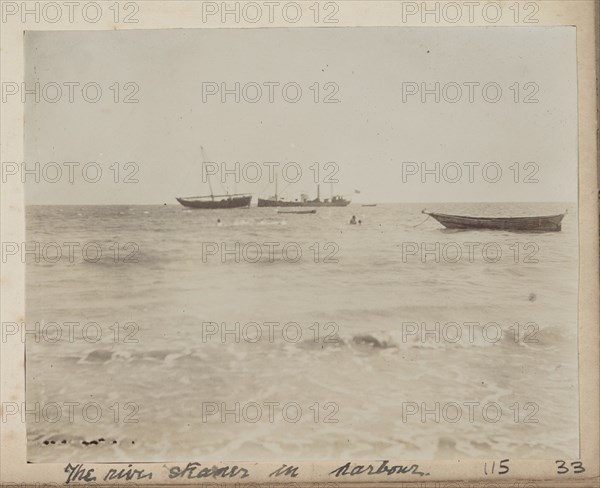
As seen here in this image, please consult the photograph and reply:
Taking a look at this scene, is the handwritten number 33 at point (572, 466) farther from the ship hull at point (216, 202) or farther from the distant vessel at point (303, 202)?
the ship hull at point (216, 202)

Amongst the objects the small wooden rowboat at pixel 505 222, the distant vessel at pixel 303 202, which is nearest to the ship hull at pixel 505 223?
→ the small wooden rowboat at pixel 505 222

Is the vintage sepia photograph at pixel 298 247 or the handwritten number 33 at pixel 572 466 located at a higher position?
the vintage sepia photograph at pixel 298 247

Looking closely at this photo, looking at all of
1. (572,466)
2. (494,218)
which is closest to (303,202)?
(494,218)

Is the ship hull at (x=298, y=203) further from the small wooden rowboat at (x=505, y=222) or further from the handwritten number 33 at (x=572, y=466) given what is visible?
the handwritten number 33 at (x=572, y=466)

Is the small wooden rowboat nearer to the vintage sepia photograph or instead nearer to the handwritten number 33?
the vintage sepia photograph

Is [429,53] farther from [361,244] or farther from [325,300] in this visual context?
[325,300]

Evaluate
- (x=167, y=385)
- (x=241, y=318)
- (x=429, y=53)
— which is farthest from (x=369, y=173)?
(x=167, y=385)

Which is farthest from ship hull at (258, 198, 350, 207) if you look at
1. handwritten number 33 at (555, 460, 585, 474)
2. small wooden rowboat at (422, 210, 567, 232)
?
handwritten number 33 at (555, 460, 585, 474)
